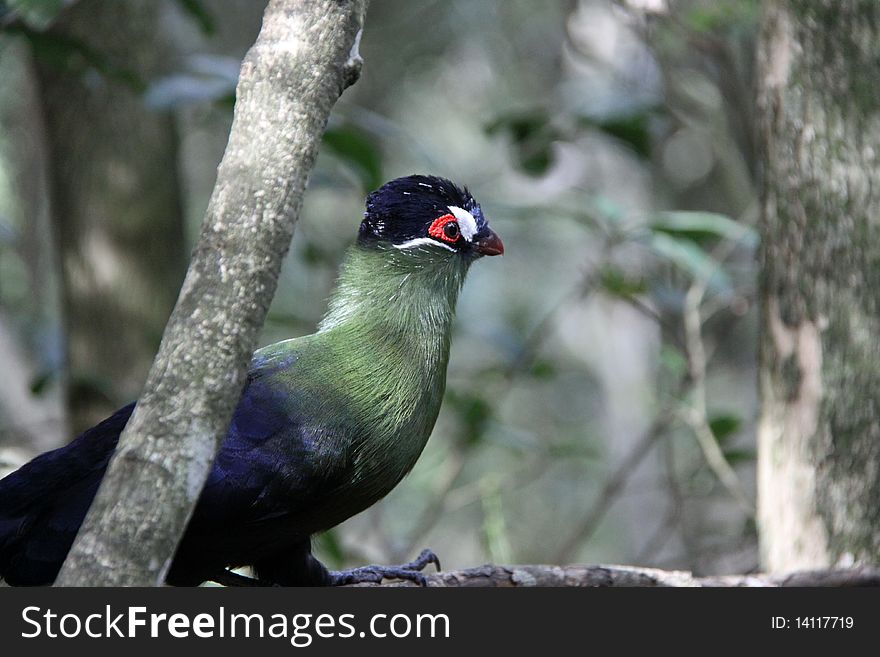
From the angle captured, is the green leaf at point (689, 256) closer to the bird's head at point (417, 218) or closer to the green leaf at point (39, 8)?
the bird's head at point (417, 218)

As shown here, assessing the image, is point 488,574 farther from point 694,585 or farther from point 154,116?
point 154,116

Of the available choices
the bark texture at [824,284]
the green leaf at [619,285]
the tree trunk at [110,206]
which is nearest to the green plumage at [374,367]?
the bark texture at [824,284]

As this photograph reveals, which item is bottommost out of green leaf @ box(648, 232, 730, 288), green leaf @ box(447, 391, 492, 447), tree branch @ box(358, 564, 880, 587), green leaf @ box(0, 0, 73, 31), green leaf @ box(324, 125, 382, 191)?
tree branch @ box(358, 564, 880, 587)

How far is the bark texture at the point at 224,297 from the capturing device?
5.15 ft

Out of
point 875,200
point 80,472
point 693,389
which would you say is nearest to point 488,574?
point 80,472

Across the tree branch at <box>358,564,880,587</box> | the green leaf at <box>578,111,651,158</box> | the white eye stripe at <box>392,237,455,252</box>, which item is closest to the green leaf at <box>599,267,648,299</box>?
the green leaf at <box>578,111,651,158</box>

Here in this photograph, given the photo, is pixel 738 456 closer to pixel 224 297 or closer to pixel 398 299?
pixel 398 299

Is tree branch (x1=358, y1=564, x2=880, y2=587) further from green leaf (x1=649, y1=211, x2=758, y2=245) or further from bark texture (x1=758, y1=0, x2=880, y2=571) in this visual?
green leaf (x1=649, y1=211, x2=758, y2=245)

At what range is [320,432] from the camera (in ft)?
8.56

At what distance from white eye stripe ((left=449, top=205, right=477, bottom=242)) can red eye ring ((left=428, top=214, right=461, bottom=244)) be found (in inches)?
0.6

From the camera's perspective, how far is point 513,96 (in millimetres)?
12211

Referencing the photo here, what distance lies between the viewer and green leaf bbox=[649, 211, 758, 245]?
14.3ft

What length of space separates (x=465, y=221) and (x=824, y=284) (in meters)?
1.22
